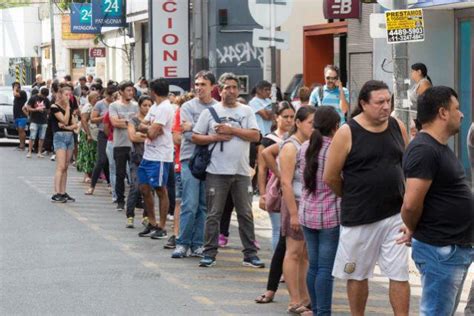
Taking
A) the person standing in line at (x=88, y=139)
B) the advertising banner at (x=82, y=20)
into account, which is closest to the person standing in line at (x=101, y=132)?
the person standing in line at (x=88, y=139)

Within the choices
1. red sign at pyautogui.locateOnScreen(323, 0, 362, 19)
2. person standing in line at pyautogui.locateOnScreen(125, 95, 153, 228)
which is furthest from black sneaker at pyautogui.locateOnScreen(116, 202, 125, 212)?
red sign at pyautogui.locateOnScreen(323, 0, 362, 19)

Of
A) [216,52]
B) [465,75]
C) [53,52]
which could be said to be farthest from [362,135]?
[53,52]

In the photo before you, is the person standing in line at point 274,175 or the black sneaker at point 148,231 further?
the black sneaker at point 148,231

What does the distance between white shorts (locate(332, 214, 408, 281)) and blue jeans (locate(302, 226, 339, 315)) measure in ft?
1.84

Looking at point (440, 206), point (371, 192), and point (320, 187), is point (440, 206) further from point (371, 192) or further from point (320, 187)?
point (320, 187)

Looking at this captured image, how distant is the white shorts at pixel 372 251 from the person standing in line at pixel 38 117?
73.8 ft

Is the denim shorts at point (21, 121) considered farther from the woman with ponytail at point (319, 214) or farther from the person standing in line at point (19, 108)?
the woman with ponytail at point (319, 214)

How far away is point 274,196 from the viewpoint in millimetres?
10727

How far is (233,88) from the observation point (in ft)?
40.3

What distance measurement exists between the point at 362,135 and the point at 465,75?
12187mm

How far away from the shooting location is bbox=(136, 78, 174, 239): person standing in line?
14.4 metres

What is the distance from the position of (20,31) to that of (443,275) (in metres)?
63.8

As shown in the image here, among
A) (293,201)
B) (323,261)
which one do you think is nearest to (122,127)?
(293,201)

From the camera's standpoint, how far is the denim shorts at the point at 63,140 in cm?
1894
